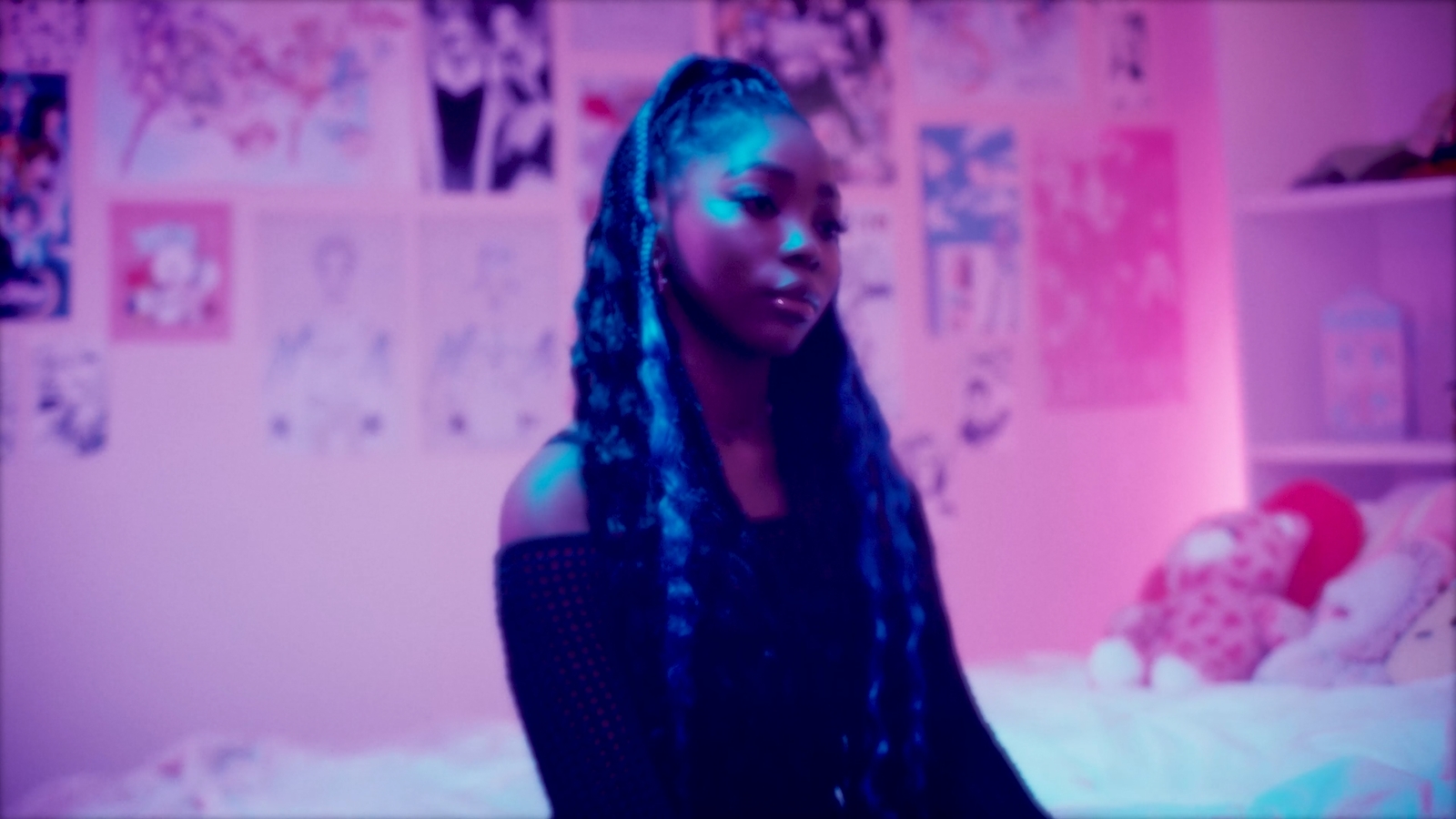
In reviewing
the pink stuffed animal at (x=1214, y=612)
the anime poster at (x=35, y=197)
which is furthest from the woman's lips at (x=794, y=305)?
the anime poster at (x=35, y=197)

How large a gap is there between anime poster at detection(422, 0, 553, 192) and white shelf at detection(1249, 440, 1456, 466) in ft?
4.99

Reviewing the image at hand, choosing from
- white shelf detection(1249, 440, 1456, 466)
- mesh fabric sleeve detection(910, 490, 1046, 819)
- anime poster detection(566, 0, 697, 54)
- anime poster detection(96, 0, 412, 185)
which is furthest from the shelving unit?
anime poster detection(96, 0, 412, 185)

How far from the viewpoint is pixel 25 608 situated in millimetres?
1864

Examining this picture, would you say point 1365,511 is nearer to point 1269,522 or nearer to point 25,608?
point 1269,522

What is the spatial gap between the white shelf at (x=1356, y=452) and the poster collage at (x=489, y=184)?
358 millimetres

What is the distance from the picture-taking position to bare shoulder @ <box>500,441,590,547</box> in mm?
648

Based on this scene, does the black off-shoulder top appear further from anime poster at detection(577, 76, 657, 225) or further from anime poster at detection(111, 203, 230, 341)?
anime poster at detection(111, 203, 230, 341)

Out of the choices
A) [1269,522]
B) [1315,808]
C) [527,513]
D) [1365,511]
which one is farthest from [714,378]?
[1365,511]

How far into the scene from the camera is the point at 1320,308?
2.07 metres

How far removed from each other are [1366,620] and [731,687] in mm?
1185

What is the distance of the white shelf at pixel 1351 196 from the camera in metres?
1.83

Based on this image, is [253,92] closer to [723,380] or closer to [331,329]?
[331,329]

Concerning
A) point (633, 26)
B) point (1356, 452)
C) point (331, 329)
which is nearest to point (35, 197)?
point (331, 329)

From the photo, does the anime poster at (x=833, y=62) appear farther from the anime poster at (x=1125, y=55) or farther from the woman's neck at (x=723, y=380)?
the woman's neck at (x=723, y=380)
